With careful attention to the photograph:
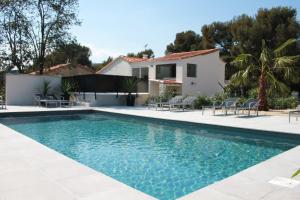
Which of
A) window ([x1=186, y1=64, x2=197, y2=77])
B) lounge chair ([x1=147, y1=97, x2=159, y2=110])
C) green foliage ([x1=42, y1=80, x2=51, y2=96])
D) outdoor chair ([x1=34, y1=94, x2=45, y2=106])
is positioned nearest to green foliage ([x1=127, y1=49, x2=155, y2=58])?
window ([x1=186, y1=64, x2=197, y2=77])

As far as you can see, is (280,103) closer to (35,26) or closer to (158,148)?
(158,148)

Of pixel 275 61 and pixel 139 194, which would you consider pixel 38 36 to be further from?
pixel 139 194

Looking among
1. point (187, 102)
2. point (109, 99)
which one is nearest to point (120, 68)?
point (109, 99)

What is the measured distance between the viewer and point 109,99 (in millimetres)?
20844

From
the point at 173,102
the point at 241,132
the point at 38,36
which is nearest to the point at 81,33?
the point at 38,36

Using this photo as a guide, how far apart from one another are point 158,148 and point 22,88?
594 inches

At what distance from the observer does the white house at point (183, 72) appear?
24.5 metres

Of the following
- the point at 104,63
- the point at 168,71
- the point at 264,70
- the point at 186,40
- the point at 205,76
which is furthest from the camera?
the point at 104,63

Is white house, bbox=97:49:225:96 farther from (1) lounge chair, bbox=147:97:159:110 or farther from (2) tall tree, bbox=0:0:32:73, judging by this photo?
(2) tall tree, bbox=0:0:32:73

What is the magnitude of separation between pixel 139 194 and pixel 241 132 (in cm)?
722

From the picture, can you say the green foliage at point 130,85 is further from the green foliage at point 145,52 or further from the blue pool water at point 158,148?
the green foliage at point 145,52

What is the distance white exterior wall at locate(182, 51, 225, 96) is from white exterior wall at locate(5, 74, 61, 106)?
1095 cm

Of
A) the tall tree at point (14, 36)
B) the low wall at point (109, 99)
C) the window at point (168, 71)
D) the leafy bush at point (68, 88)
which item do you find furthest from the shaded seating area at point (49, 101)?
the window at point (168, 71)

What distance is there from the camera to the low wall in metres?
20.2
